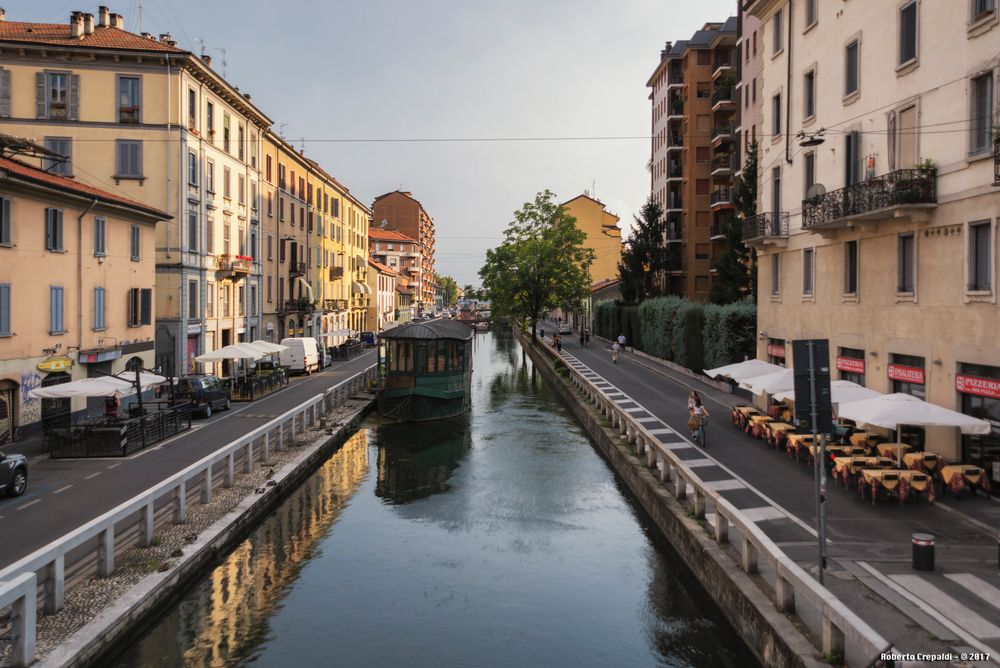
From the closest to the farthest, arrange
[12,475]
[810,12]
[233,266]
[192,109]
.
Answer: [12,475] < [810,12] < [192,109] < [233,266]

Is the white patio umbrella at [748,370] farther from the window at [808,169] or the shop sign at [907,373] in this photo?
the window at [808,169]

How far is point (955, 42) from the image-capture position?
17000 millimetres

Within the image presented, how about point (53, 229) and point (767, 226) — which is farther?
point (767, 226)

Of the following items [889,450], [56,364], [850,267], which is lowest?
[889,450]

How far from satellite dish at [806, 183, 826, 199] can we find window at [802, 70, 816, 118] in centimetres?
311

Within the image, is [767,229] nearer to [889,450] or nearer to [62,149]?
[889,450]

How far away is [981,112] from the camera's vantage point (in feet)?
53.7

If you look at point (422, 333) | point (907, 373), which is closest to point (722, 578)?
point (907, 373)

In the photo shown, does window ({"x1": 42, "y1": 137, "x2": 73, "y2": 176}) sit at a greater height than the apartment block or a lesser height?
lesser

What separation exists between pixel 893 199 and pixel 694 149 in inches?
2036

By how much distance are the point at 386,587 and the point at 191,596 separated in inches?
127

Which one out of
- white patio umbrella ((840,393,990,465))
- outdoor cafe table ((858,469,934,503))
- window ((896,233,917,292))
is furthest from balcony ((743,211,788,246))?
outdoor cafe table ((858,469,934,503))

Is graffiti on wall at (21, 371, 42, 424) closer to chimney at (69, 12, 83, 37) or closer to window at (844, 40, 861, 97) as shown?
chimney at (69, 12, 83, 37)

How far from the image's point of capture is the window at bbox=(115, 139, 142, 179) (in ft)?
116
